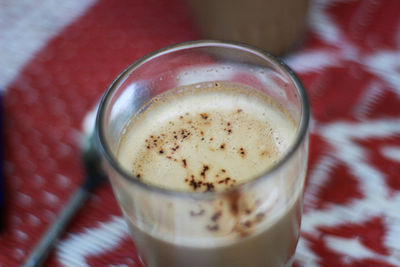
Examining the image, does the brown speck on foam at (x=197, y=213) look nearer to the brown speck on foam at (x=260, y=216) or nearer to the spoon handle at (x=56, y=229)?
the brown speck on foam at (x=260, y=216)

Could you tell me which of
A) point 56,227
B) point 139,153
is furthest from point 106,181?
point 139,153

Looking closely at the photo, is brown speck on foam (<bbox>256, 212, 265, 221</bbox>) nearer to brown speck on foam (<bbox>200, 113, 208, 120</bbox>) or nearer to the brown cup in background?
brown speck on foam (<bbox>200, 113, 208, 120</bbox>)

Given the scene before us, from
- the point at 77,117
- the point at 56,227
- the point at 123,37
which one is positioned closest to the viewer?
the point at 56,227

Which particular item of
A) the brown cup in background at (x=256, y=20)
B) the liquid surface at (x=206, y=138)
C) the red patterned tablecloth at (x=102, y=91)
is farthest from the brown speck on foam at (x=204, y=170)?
the brown cup in background at (x=256, y=20)

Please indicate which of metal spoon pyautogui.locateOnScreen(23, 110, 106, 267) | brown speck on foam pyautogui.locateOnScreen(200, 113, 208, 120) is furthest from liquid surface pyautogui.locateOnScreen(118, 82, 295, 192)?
metal spoon pyautogui.locateOnScreen(23, 110, 106, 267)

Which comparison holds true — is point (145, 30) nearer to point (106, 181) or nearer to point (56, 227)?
point (106, 181)

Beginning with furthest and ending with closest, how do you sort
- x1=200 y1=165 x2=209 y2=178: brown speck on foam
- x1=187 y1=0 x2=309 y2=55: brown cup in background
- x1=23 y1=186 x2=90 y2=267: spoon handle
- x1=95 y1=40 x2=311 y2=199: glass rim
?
x1=187 y1=0 x2=309 y2=55: brown cup in background < x1=23 y1=186 x2=90 y2=267: spoon handle < x1=200 y1=165 x2=209 y2=178: brown speck on foam < x1=95 y1=40 x2=311 y2=199: glass rim
